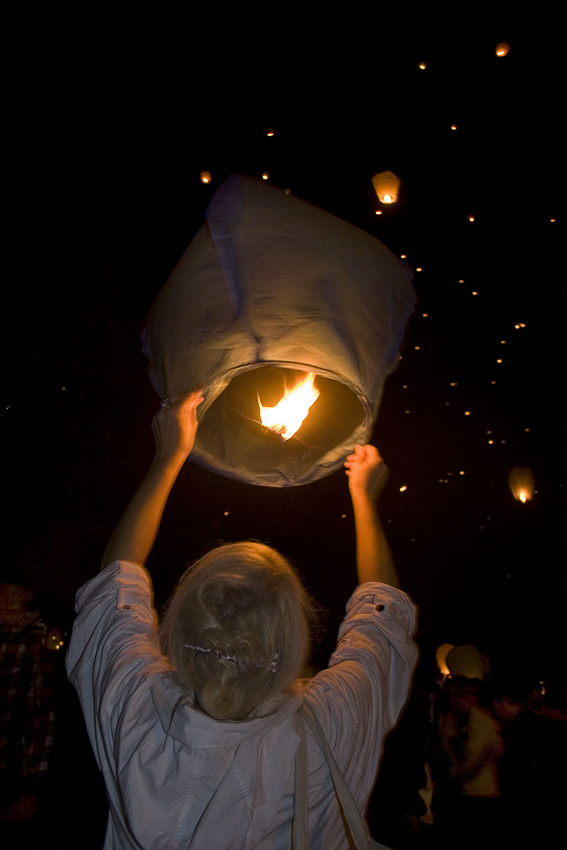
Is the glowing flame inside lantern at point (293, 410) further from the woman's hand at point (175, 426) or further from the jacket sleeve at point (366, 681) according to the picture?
the jacket sleeve at point (366, 681)

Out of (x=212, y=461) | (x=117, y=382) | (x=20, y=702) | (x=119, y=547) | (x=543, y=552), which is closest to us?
(x=119, y=547)

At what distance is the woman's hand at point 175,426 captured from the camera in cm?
133

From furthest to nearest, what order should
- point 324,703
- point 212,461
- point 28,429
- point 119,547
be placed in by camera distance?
point 28,429, point 212,461, point 119,547, point 324,703

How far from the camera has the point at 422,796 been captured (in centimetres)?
341

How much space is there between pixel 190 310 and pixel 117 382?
2.65m

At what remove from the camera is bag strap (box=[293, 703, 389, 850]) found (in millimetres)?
746

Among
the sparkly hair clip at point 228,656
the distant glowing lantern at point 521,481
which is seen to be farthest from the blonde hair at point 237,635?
the distant glowing lantern at point 521,481

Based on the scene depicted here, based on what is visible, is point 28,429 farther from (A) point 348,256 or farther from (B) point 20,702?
(A) point 348,256

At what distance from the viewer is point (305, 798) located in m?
0.77

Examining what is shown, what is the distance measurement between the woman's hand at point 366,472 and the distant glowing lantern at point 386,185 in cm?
216

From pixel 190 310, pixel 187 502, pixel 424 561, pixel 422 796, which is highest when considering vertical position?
pixel 190 310

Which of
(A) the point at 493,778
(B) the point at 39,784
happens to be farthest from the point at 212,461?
(A) the point at 493,778

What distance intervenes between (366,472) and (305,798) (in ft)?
2.68

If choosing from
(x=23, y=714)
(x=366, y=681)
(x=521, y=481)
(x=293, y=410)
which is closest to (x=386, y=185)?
(x=293, y=410)
